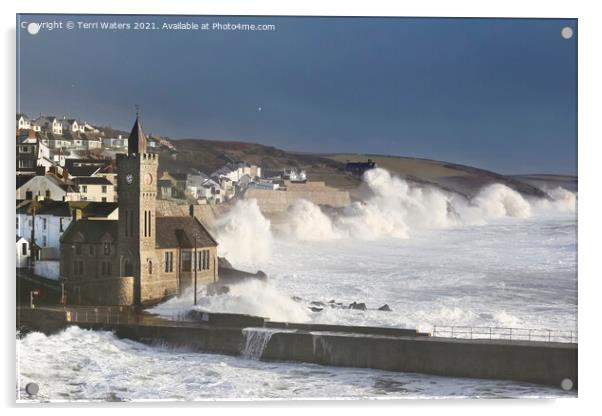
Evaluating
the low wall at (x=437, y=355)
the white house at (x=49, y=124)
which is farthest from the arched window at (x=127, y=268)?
the low wall at (x=437, y=355)

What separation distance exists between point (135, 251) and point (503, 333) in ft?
12.7

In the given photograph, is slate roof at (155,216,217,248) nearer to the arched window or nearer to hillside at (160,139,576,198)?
the arched window

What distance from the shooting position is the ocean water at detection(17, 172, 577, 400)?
1223cm

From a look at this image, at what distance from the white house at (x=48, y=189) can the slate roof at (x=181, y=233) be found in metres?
0.94

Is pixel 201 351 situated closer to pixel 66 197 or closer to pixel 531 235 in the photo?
pixel 66 197

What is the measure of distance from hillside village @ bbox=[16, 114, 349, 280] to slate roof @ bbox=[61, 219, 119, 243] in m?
0.05

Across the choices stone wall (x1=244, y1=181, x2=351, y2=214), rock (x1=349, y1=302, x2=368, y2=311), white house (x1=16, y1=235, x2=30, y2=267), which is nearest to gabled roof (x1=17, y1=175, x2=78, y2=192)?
white house (x1=16, y1=235, x2=30, y2=267)

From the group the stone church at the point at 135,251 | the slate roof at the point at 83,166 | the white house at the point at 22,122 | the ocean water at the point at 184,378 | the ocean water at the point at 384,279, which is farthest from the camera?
the stone church at the point at 135,251

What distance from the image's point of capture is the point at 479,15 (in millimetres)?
12156

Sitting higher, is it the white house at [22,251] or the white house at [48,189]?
the white house at [48,189]

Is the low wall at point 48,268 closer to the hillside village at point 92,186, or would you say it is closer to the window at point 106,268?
the hillside village at point 92,186

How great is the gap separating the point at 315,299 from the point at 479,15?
10.8 ft

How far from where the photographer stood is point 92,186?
12.5 meters

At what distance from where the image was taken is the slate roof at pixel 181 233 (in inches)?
498
